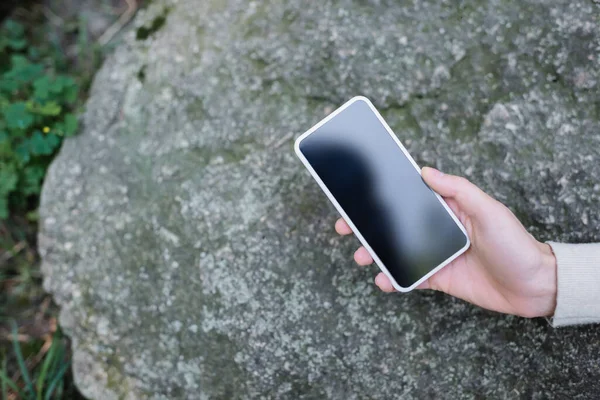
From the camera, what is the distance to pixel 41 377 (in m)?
A: 2.14

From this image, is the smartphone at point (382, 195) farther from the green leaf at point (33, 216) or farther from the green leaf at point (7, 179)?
the green leaf at point (33, 216)

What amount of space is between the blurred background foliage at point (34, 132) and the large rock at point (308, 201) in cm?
Result: 31

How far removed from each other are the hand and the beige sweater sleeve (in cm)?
3

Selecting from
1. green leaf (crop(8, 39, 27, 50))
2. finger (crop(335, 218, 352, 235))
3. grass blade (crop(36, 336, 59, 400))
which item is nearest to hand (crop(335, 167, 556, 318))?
finger (crop(335, 218, 352, 235))

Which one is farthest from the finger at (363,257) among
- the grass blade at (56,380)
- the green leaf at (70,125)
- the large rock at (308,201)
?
the grass blade at (56,380)

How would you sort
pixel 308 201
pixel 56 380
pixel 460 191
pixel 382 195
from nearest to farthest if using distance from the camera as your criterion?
pixel 460 191, pixel 382 195, pixel 308 201, pixel 56 380

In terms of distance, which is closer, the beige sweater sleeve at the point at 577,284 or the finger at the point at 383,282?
the beige sweater sleeve at the point at 577,284

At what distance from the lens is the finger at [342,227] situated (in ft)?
5.46

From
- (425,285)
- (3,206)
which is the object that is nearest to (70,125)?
(3,206)

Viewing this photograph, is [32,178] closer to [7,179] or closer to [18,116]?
[7,179]

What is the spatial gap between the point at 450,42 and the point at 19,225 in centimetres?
207

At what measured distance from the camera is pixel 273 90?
192 cm

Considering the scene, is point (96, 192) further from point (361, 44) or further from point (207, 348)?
point (361, 44)

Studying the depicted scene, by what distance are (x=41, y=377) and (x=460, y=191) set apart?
181 cm
